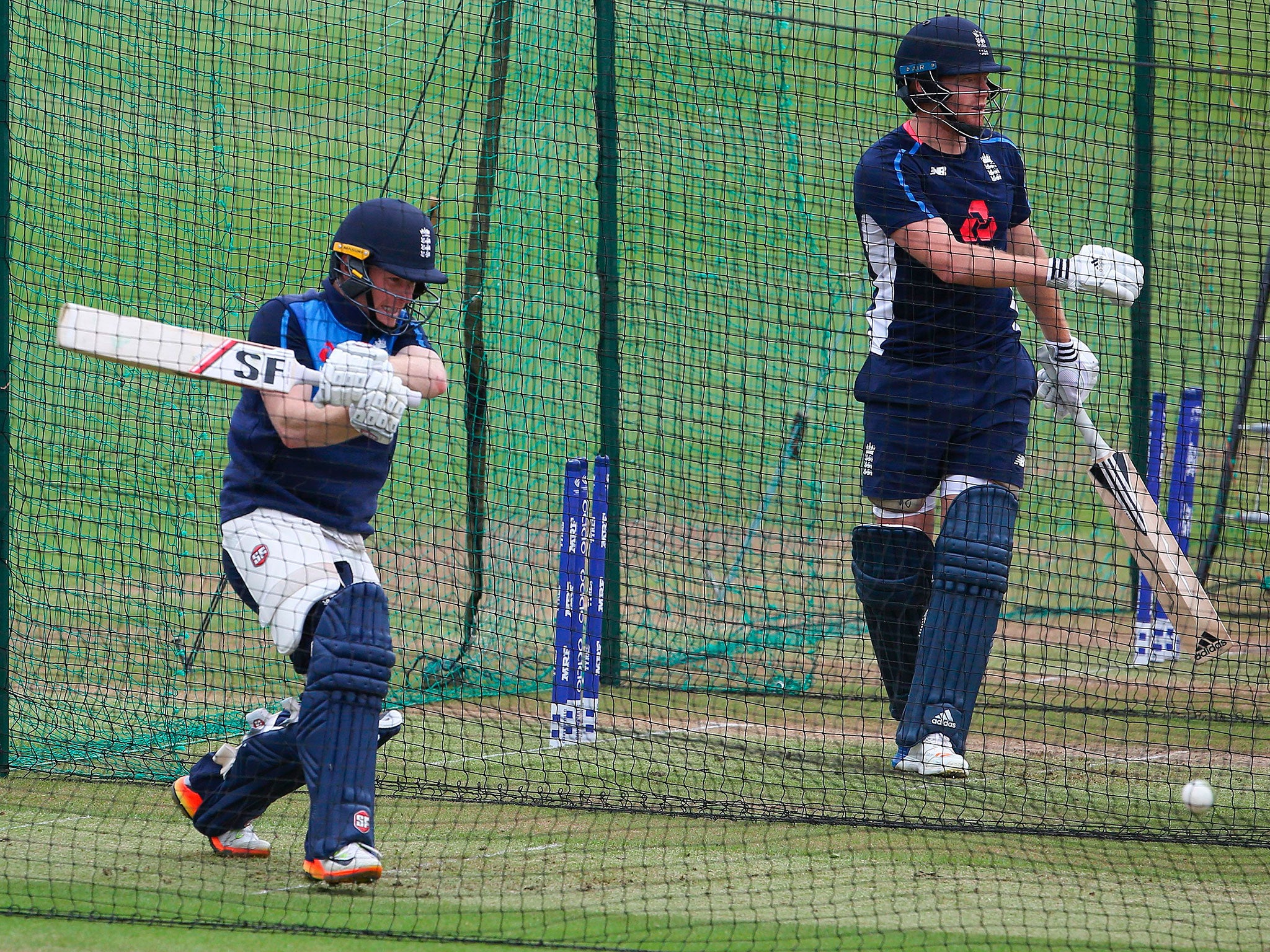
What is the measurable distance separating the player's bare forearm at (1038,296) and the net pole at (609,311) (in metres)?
1.77

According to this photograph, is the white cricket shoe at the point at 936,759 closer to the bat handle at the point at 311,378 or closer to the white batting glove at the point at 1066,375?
the white batting glove at the point at 1066,375

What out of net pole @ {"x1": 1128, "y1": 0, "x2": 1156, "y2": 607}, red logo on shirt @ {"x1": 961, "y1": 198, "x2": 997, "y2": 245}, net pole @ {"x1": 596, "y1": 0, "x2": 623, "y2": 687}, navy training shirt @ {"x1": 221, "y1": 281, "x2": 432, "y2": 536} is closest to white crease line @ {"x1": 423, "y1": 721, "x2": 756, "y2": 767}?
net pole @ {"x1": 596, "y1": 0, "x2": 623, "y2": 687}

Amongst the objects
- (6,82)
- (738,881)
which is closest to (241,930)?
(738,881)

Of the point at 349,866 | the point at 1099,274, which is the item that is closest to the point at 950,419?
the point at 1099,274

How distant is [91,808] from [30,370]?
480 cm

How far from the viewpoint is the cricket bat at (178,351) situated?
11.8ft

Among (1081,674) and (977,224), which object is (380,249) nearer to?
(977,224)

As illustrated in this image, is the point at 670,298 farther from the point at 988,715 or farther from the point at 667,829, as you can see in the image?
the point at 667,829

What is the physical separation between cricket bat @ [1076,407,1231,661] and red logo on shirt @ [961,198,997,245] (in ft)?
2.59

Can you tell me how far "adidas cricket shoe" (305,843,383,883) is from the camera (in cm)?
367

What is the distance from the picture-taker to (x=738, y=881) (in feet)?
12.9

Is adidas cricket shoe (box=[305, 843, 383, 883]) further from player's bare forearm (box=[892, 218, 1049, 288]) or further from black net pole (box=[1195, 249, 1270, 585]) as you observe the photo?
black net pole (box=[1195, 249, 1270, 585])

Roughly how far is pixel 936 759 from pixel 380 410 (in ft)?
7.42

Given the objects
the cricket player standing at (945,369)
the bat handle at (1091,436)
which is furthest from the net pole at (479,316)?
the bat handle at (1091,436)
